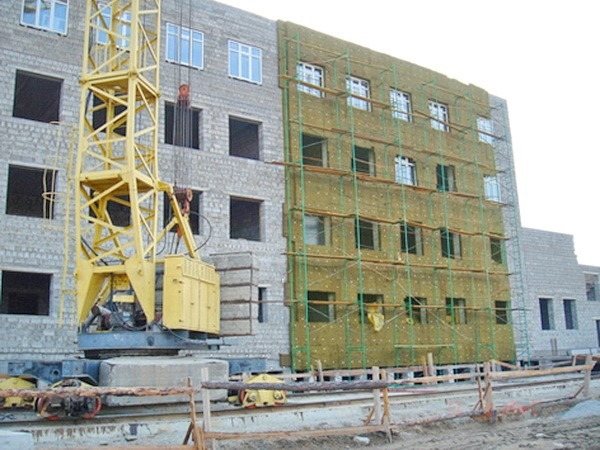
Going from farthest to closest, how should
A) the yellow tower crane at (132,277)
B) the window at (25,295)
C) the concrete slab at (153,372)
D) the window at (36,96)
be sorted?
the window at (25,295), the window at (36,96), the yellow tower crane at (132,277), the concrete slab at (153,372)

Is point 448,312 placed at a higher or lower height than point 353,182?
lower

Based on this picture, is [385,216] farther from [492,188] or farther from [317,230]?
[492,188]

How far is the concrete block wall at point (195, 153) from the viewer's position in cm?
1855

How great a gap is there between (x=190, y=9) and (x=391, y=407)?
15.8 meters

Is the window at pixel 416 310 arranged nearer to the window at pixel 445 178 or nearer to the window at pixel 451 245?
the window at pixel 451 245

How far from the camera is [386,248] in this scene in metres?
27.1

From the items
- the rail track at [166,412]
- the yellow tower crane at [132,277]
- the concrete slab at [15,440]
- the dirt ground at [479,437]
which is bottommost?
the dirt ground at [479,437]

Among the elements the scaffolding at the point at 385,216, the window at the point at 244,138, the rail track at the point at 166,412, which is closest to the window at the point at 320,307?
the scaffolding at the point at 385,216

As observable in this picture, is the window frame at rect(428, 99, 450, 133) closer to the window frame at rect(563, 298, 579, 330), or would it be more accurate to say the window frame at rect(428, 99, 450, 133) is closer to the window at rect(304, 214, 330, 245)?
the window at rect(304, 214, 330, 245)

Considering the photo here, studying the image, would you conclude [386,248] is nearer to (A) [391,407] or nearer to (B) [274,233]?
(B) [274,233]

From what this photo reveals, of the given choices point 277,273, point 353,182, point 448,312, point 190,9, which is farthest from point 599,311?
point 190,9

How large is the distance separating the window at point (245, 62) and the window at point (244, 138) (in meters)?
1.67

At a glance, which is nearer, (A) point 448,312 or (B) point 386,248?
(B) point 386,248

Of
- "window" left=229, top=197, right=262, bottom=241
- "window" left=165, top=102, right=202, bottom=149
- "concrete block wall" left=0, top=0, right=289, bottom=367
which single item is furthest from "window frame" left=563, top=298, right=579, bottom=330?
"window" left=165, top=102, right=202, bottom=149
